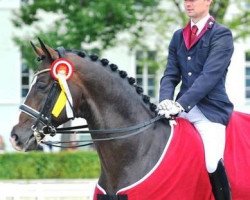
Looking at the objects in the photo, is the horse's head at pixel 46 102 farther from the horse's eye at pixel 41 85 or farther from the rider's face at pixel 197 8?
the rider's face at pixel 197 8

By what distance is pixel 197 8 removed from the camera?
748 centimetres

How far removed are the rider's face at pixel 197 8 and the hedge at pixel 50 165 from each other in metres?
12.4

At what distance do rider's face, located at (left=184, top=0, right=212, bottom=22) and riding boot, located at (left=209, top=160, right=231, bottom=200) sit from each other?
1259 millimetres

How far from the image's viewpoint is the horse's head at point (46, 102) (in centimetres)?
695

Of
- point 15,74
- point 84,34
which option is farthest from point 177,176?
point 15,74

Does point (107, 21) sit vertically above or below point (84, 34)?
above

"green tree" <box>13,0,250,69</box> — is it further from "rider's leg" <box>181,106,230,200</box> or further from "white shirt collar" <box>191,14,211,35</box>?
"rider's leg" <box>181,106,230,200</box>

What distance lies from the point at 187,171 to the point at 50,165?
1286 centimetres

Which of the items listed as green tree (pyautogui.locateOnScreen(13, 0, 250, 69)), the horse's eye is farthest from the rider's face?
green tree (pyautogui.locateOnScreen(13, 0, 250, 69))

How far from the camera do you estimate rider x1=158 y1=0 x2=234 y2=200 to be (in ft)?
24.0

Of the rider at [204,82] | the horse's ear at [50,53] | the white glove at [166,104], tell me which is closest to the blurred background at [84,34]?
the rider at [204,82]

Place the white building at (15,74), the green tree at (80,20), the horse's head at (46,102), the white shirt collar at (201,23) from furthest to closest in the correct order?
1. the white building at (15,74)
2. the green tree at (80,20)
3. the white shirt collar at (201,23)
4. the horse's head at (46,102)

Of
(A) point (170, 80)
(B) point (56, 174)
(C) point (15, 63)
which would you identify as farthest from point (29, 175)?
(A) point (170, 80)

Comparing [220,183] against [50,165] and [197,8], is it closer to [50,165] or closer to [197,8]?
[197,8]
